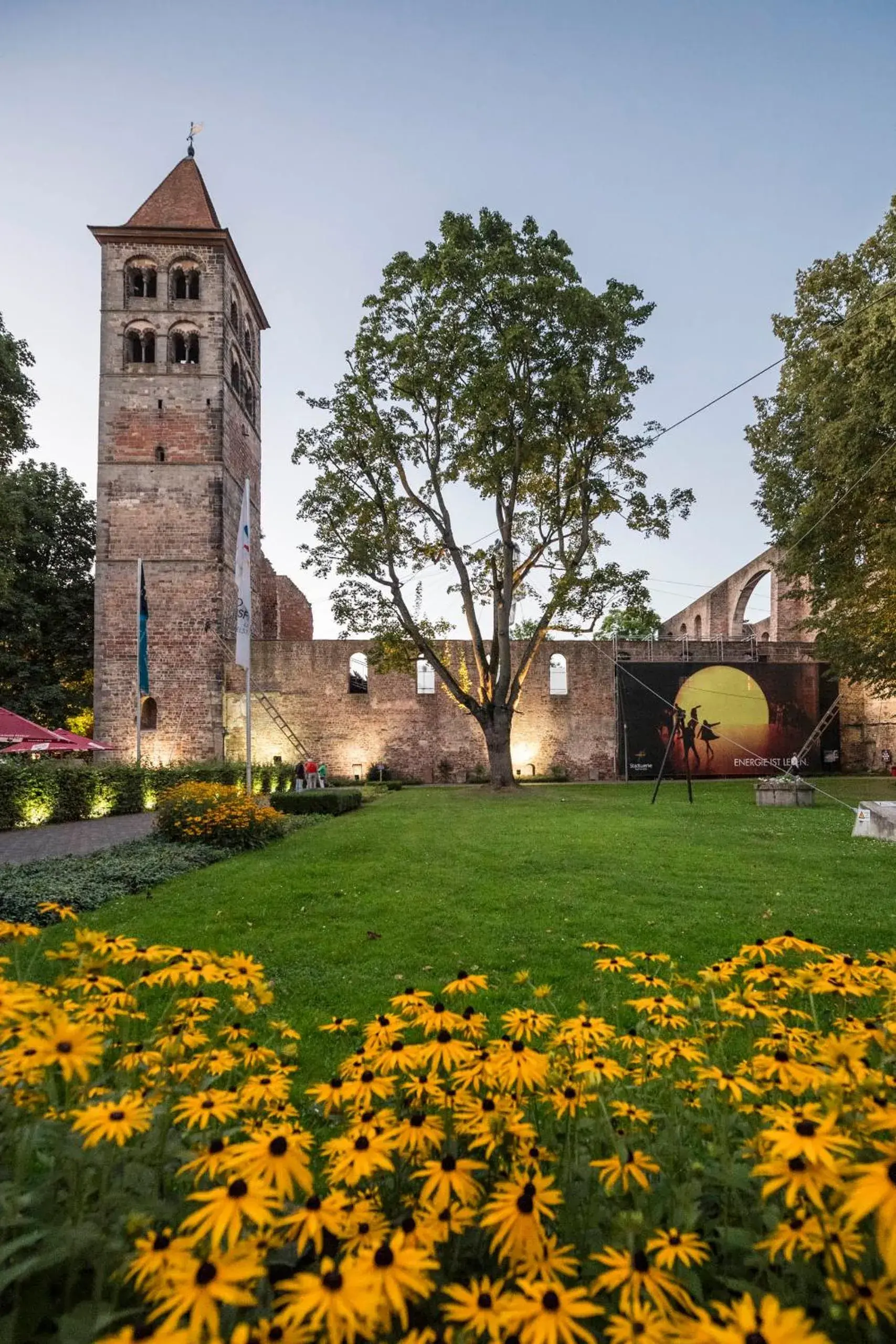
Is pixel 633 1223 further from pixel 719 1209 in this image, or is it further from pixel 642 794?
pixel 642 794

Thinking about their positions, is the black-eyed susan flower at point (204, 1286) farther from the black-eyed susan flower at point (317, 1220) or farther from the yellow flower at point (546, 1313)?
the yellow flower at point (546, 1313)

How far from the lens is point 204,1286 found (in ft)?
2.95

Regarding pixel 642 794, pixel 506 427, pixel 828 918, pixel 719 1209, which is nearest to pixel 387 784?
pixel 642 794

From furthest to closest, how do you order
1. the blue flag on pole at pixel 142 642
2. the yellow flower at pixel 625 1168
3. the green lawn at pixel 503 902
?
the blue flag on pole at pixel 142 642 → the green lawn at pixel 503 902 → the yellow flower at pixel 625 1168

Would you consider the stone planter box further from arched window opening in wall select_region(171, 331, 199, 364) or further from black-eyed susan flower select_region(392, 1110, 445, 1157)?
arched window opening in wall select_region(171, 331, 199, 364)

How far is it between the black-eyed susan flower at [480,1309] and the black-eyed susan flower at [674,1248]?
27 centimetres

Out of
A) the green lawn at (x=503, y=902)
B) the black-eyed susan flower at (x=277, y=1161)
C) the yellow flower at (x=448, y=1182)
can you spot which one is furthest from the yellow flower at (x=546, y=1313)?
the green lawn at (x=503, y=902)

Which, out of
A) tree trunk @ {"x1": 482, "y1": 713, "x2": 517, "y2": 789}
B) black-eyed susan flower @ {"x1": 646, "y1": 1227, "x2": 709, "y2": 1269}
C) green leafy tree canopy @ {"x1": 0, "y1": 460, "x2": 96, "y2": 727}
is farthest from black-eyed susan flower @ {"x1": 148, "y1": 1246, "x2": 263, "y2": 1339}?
green leafy tree canopy @ {"x1": 0, "y1": 460, "x2": 96, "y2": 727}

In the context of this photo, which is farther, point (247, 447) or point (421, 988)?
point (247, 447)

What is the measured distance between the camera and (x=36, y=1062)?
49.2 inches

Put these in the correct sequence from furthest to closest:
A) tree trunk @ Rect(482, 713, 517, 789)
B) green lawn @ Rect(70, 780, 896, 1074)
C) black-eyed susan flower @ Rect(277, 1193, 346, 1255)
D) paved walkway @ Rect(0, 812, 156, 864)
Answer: tree trunk @ Rect(482, 713, 517, 789)
paved walkway @ Rect(0, 812, 156, 864)
green lawn @ Rect(70, 780, 896, 1074)
black-eyed susan flower @ Rect(277, 1193, 346, 1255)

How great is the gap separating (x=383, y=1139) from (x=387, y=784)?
2238 cm

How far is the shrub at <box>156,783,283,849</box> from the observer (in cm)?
1038

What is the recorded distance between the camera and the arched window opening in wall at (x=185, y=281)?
26.5m
